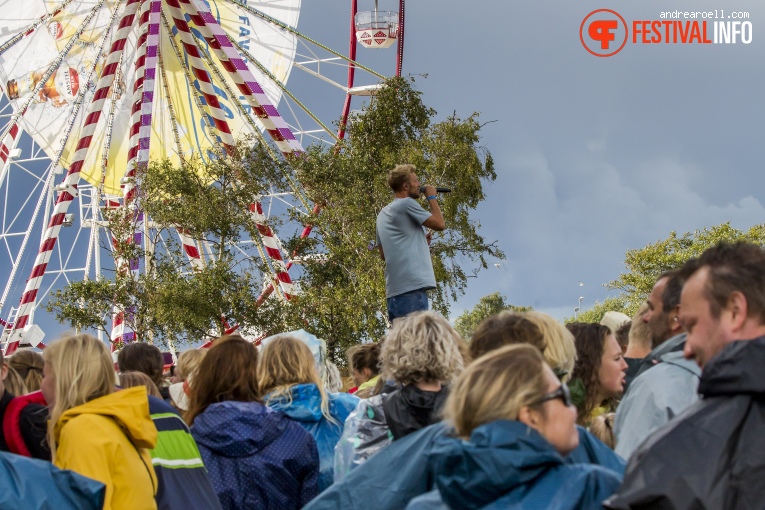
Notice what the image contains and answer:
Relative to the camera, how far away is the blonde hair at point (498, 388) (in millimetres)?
3494

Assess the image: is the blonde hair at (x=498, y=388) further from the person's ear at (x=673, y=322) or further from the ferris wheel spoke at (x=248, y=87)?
the ferris wheel spoke at (x=248, y=87)

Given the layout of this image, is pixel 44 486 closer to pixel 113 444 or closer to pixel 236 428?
pixel 113 444

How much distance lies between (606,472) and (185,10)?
30507 millimetres

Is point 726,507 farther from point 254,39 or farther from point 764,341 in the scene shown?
point 254,39

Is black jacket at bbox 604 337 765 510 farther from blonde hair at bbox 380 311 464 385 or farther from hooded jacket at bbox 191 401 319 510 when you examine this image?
hooded jacket at bbox 191 401 319 510

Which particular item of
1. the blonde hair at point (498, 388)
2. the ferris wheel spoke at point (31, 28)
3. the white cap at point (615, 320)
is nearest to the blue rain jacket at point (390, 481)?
the blonde hair at point (498, 388)

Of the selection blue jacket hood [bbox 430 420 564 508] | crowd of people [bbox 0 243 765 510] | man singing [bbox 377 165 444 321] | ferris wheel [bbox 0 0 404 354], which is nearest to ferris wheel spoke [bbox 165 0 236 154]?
ferris wheel [bbox 0 0 404 354]

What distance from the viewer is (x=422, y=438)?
4.33 m

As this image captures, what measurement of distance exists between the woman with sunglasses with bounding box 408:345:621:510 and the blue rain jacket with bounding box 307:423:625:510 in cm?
60

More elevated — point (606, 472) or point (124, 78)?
point (124, 78)

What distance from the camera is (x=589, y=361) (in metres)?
5.73

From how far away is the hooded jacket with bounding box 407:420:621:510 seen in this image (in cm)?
333

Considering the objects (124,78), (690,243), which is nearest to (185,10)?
(124,78)

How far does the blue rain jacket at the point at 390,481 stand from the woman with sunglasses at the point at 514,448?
605 millimetres
